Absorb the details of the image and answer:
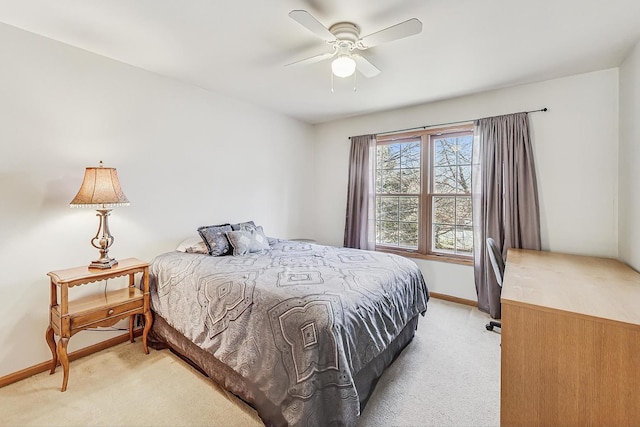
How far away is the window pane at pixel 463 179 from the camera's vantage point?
11.4 feet

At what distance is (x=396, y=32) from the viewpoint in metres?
1.76

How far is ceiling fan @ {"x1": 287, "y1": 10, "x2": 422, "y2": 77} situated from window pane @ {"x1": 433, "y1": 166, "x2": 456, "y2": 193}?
1839 mm

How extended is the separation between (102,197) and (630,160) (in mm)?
4208

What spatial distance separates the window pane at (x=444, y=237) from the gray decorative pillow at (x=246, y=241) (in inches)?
87.3

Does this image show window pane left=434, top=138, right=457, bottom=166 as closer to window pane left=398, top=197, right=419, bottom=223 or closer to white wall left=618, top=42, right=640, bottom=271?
window pane left=398, top=197, right=419, bottom=223

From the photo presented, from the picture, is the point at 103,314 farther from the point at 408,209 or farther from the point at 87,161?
the point at 408,209

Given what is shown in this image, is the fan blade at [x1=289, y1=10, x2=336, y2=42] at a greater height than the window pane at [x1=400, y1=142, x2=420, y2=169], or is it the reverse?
the fan blade at [x1=289, y1=10, x2=336, y2=42]

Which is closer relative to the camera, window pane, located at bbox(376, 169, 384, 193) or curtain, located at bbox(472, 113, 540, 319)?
curtain, located at bbox(472, 113, 540, 319)

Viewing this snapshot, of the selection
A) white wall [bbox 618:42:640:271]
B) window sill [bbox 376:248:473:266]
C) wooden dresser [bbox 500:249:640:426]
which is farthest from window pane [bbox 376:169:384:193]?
wooden dresser [bbox 500:249:640:426]

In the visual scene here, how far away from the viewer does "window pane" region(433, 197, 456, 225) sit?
361 cm

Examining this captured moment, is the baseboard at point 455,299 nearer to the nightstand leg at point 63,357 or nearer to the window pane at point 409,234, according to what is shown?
the window pane at point 409,234

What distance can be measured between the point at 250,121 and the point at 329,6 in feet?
7.10

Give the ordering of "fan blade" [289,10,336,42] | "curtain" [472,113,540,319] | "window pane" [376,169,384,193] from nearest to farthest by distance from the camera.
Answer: "fan blade" [289,10,336,42], "curtain" [472,113,540,319], "window pane" [376,169,384,193]

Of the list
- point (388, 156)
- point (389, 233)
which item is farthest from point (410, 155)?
point (389, 233)
